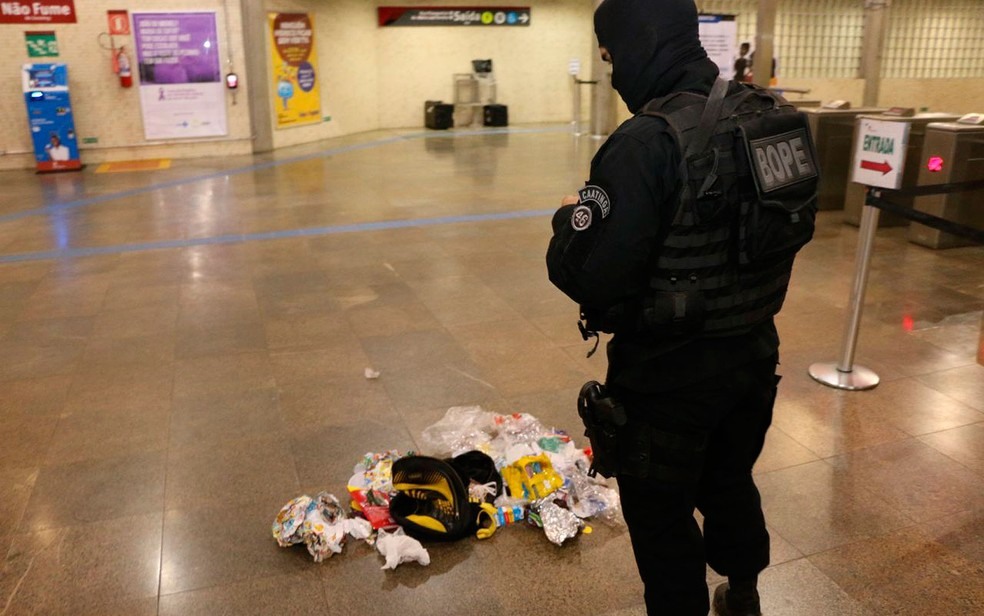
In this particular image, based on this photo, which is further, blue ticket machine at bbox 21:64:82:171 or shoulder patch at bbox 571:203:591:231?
blue ticket machine at bbox 21:64:82:171

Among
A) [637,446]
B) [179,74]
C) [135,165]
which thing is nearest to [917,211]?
[637,446]

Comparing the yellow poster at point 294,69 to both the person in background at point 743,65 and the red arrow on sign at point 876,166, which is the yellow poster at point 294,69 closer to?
the person in background at point 743,65

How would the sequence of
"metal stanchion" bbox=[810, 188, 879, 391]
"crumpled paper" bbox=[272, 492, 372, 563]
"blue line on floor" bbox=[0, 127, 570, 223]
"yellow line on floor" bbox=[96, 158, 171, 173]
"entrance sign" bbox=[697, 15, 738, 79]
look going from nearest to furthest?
"crumpled paper" bbox=[272, 492, 372, 563], "metal stanchion" bbox=[810, 188, 879, 391], "blue line on floor" bbox=[0, 127, 570, 223], "entrance sign" bbox=[697, 15, 738, 79], "yellow line on floor" bbox=[96, 158, 171, 173]

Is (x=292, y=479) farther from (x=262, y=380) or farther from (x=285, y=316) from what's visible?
(x=285, y=316)

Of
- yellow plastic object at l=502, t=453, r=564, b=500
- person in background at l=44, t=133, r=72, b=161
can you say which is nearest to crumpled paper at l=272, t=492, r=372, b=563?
yellow plastic object at l=502, t=453, r=564, b=500

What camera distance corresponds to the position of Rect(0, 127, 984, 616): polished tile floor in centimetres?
256

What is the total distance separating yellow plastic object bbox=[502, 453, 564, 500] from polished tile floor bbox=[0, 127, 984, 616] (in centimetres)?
20

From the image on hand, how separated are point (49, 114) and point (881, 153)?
35.5 ft

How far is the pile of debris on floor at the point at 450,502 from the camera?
2725 millimetres

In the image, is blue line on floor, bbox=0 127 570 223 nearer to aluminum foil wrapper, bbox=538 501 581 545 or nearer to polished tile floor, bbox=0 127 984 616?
polished tile floor, bbox=0 127 984 616

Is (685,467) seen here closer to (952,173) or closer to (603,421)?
(603,421)

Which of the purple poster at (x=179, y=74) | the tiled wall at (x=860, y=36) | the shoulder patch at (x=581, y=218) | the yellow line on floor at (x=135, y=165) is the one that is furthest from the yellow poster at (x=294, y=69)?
the shoulder patch at (x=581, y=218)

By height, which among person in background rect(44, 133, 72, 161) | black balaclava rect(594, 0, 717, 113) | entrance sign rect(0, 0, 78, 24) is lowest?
person in background rect(44, 133, 72, 161)

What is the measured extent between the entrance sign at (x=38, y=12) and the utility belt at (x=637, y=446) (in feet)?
39.0
